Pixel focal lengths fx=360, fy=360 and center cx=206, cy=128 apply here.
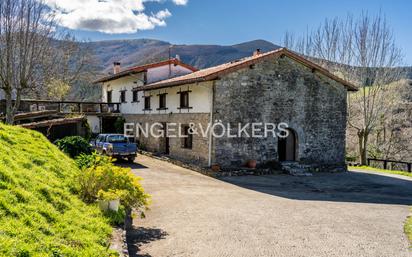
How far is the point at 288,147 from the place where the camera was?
20828 mm

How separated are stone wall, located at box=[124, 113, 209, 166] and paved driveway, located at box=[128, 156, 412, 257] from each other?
2.41 m

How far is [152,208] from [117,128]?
18.8 meters

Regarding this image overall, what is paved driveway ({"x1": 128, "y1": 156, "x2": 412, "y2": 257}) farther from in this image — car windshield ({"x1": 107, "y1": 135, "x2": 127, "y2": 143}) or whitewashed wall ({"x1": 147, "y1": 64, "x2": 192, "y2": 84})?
whitewashed wall ({"x1": 147, "y1": 64, "x2": 192, "y2": 84})

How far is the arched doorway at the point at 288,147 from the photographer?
20.6 m

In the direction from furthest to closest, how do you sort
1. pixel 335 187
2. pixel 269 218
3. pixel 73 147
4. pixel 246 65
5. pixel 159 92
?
pixel 159 92
pixel 246 65
pixel 335 187
pixel 73 147
pixel 269 218

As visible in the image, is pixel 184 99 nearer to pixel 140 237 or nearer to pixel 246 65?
pixel 246 65

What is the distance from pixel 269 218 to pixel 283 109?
10.8 m

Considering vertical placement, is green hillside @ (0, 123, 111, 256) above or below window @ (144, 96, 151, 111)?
below

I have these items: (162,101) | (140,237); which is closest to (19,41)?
(162,101)

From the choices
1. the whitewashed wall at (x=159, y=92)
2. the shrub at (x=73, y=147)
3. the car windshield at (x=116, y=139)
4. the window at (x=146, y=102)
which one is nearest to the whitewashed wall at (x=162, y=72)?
the whitewashed wall at (x=159, y=92)

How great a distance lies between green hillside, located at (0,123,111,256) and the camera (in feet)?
15.3

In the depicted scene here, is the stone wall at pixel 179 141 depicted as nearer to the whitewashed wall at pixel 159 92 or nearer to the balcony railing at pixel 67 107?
the whitewashed wall at pixel 159 92

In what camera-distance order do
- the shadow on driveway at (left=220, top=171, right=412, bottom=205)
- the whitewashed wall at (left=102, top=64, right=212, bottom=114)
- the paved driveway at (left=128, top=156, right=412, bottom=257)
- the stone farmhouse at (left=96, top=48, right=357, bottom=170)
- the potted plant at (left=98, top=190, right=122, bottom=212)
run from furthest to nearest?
1. the whitewashed wall at (left=102, top=64, right=212, bottom=114)
2. the stone farmhouse at (left=96, top=48, right=357, bottom=170)
3. the shadow on driveway at (left=220, top=171, right=412, bottom=205)
4. the potted plant at (left=98, top=190, right=122, bottom=212)
5. the paved driveway at (left=128, top=156, right=412, bottom=257)

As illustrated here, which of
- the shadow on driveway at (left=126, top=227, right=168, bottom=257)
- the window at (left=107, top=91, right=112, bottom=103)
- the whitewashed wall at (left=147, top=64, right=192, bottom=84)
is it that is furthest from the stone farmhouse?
the window at (left=107, top=91, right=112, bottom=103)
